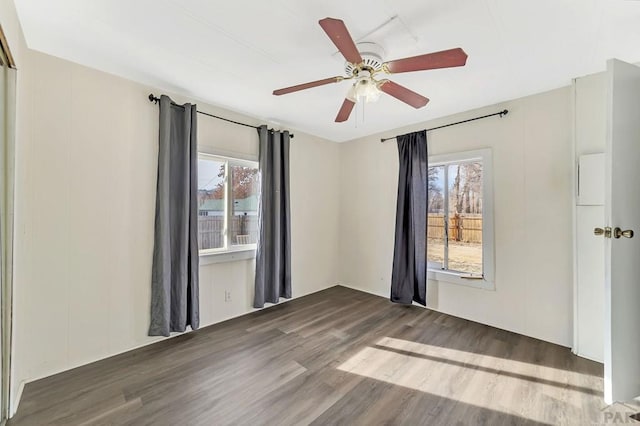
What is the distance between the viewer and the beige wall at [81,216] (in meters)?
2.00

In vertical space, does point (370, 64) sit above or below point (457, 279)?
above

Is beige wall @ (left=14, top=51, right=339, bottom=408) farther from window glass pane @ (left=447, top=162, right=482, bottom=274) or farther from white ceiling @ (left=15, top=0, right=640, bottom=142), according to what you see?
window glass pane @ (left=447, top=162, right=482, bottom=274)

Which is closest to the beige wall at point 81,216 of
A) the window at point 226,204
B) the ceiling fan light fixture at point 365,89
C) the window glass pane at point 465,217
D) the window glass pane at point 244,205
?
the window at point 226,204

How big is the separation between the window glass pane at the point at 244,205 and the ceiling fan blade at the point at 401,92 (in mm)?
2087

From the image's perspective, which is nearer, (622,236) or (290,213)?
(622,236)

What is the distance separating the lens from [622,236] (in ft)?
5.61

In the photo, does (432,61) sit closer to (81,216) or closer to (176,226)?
(176,226)

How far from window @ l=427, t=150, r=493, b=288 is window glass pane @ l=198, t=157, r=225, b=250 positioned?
269 centimetres

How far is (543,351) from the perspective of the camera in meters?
2.45

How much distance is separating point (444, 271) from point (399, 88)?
2.50 meters

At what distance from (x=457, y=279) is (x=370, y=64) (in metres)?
2.71

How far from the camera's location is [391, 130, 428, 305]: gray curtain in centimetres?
345

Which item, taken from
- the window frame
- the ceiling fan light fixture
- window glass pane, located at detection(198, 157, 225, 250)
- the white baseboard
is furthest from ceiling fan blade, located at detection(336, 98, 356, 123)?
the white baseboard

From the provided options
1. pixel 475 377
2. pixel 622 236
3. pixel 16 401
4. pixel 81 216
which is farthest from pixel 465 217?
pixel 16 401
